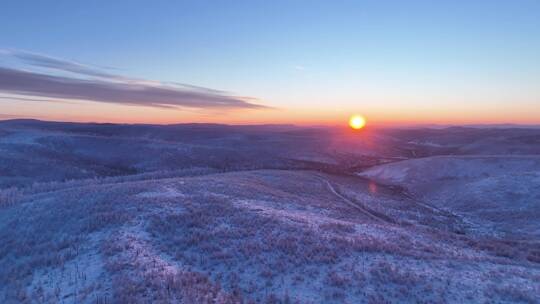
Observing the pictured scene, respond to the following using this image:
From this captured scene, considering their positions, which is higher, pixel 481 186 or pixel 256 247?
pixel 256 247

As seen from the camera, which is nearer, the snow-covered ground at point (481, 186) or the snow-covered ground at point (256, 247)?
the snow-covered ground at point (256, 247)

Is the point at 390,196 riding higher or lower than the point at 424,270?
lower

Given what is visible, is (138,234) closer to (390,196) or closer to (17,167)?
(390,196)

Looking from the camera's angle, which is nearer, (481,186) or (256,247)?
(256,247)

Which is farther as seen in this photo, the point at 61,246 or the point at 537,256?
the point at 537,256

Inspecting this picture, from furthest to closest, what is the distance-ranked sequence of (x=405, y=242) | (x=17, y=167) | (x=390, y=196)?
(x=17, y=167), (x=390, y=196), (x=405, y=242)

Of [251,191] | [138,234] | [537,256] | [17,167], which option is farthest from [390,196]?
[17,167]

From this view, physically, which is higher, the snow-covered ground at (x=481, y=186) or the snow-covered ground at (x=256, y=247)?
the snow-covered ground at (x=256, y=247)

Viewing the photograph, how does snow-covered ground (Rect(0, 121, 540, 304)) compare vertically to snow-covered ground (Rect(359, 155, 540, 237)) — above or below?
above

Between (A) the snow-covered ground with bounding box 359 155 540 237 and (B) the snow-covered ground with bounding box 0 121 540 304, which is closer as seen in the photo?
(B) the snow-covered ground with bounding box 0 121 540 304

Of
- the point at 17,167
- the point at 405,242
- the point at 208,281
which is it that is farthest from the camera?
the point at 17,167
